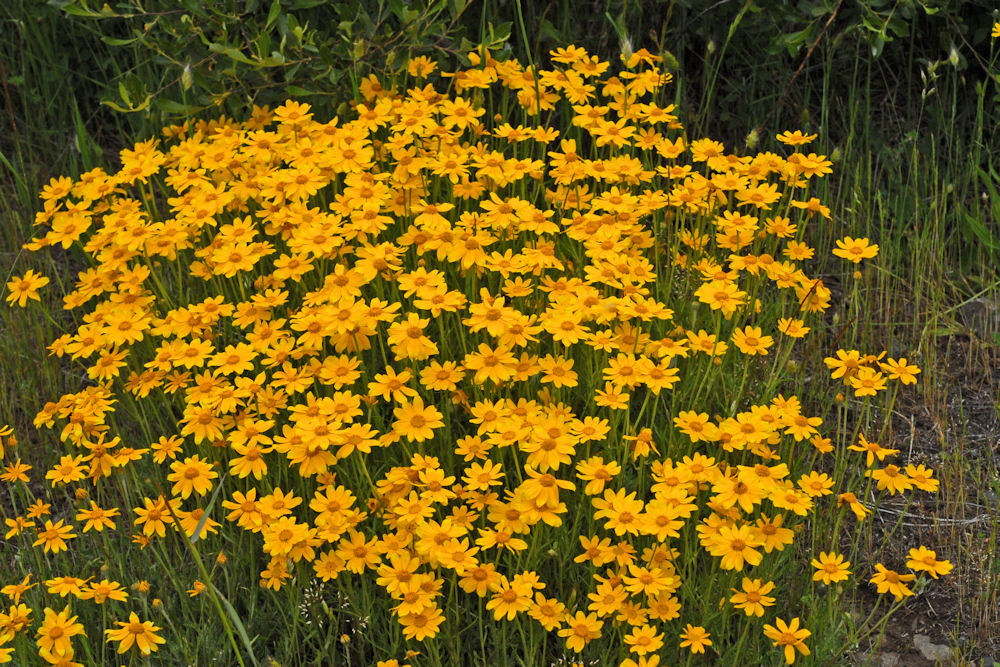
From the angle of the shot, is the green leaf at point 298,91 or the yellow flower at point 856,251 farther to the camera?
the green leaf at point 298,91

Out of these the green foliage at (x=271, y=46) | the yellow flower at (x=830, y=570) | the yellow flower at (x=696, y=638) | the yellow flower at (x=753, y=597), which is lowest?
the yellow flower at (x=696, y=638)

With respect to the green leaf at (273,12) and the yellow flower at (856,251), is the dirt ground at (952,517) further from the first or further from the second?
the green leaf at (273,12)

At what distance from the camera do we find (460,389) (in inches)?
119

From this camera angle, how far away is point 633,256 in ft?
10.5

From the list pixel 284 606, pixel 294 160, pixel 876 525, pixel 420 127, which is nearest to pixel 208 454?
pixel 284 606

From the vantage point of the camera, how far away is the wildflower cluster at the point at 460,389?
2533 millimetres

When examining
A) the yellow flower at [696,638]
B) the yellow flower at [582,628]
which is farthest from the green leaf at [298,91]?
the yellow flower at [696,638]

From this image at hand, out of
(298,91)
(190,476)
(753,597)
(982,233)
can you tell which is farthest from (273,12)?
(982,233)

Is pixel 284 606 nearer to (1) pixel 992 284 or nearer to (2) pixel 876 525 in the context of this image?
(2) pixel 876 525

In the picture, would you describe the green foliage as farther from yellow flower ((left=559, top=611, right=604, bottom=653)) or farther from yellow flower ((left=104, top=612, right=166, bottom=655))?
yellow flower ((left=559, top=611, right=604, bottom=653))

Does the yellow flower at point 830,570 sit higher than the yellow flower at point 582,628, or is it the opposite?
the yellow flower at point 830,570

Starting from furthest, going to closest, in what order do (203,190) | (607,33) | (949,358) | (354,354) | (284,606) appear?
1. (607,33)
2. (949,358)
3. (203,190)
4. (354,354)
5. (284,606)

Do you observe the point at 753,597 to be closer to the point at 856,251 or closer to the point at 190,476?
the point at 856,251

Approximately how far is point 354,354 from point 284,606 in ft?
2.43
